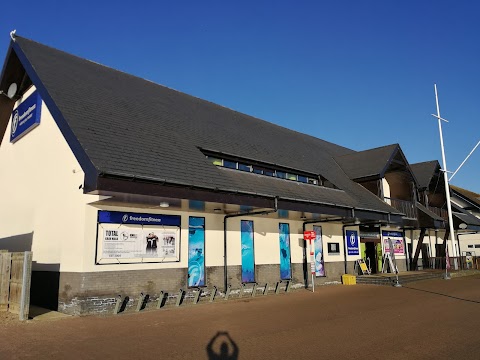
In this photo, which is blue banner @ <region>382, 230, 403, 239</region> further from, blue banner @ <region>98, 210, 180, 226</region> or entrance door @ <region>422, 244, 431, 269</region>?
blue banner @ <region>98, 210, 180, 226</region>

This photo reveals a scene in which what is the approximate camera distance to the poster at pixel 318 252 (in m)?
18.3

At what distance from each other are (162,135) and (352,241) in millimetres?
11630

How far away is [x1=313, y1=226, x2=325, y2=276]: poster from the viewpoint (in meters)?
18.3

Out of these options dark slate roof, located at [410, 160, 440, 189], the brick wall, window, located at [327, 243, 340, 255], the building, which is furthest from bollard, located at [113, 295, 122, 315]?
dark slate roof, located at [410, 160, 440, 189]

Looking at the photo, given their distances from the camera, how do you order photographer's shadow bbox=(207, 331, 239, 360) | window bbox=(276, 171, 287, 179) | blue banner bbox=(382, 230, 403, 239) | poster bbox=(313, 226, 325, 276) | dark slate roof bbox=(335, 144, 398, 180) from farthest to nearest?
blue banner bbox=(382, 230, 403, 239), dark slate roof bbox=(335, 144, 398, 180), poster bbox=(313, 226, 325, 276), window bbox=(276, 171, 287, 179), photographer's shadow bbox=(207, 331, 239, 360)

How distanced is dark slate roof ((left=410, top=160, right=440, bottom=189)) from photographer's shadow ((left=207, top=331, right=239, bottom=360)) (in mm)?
23158

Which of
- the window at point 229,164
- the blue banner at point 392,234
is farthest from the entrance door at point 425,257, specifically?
the window at point 229,164

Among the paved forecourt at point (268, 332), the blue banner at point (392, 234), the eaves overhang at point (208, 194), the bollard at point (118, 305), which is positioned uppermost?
the eaves overhang at point (208, 194)

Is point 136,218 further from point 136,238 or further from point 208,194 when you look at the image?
point 208,194

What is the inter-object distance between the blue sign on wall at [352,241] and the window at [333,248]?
31.2 inches

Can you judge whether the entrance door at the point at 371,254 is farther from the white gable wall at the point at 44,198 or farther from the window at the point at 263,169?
the white gable wall at the point at 44,198

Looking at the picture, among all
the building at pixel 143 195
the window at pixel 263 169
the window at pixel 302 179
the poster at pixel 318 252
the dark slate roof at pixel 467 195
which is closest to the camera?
the building at pixel 143 195

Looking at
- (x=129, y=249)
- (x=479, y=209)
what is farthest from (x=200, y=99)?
(x=479, y=209)

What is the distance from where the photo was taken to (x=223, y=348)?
7082 millimetres
